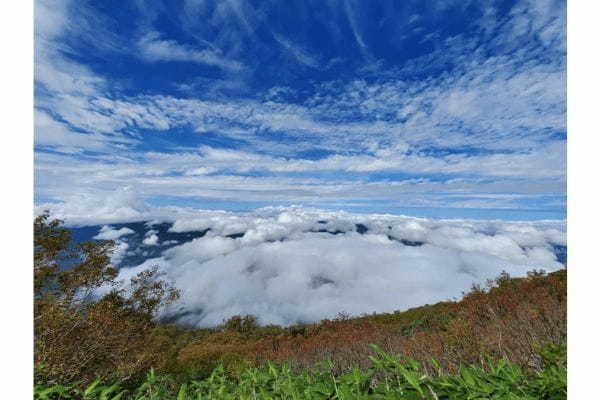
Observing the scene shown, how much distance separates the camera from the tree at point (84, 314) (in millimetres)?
4734

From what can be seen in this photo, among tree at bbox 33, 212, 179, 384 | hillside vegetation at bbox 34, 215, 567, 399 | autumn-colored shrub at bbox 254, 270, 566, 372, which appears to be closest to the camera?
hillside vegetation at bbox 34, 215, 567, 399

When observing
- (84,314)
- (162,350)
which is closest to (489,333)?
(162,350)

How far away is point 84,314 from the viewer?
18.6 feet

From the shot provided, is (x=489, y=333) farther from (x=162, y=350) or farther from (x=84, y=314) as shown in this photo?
(x=84, y=314)

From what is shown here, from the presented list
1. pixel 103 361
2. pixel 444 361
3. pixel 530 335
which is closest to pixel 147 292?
pixel 103 361

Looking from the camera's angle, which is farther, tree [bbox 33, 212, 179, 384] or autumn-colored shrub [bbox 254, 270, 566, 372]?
autumn-colored shrub [bbox 254, 270, 566, 372]

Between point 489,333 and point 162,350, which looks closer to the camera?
point 489,333

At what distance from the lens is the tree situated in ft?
15.5

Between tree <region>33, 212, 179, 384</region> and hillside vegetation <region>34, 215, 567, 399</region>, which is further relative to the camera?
tree <region>33, 212, 179, 384</region>

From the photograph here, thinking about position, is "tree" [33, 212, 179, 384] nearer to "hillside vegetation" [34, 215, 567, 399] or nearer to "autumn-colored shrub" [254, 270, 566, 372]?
"hillside vegetation" [34, 215, 567, 399]

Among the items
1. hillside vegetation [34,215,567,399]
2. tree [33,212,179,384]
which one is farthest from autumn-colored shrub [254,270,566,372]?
tree [33,212,179,384]

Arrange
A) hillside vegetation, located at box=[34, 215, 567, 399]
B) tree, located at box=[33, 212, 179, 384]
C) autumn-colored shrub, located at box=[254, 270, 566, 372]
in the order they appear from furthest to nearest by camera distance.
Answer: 1. autumn-colored shrub, located at box=[254, 270, 566, 372]
2. tree, located at box=[33, 212, 179, 384]
3. hillside vegetation, located at box=[34, 215, 567, 399]
